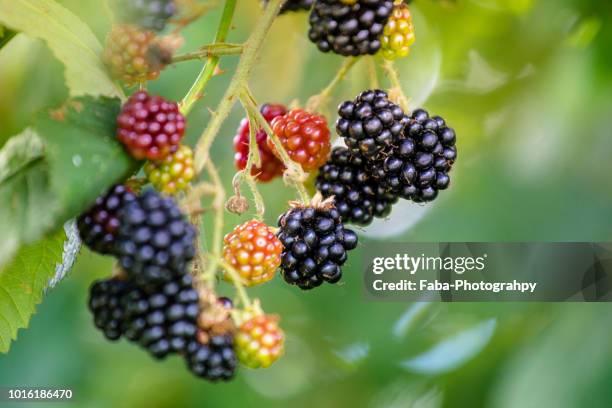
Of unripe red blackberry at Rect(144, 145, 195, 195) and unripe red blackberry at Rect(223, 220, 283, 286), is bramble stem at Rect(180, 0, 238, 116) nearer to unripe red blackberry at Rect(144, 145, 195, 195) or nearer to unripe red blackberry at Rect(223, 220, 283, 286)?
unripe red blackberry at Rect(144, 145, 195, 195)

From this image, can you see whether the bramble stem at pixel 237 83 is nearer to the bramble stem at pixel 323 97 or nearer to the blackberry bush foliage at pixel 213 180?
the blackberry bush foliage at pixel 213 180

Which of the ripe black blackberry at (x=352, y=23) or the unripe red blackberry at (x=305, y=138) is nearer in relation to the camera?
the ripe black blackberry at (x=352, y=23)

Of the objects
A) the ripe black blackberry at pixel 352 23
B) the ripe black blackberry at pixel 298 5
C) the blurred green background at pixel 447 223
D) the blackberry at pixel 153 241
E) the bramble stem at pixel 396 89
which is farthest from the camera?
the blurred green background at pixel 447 223

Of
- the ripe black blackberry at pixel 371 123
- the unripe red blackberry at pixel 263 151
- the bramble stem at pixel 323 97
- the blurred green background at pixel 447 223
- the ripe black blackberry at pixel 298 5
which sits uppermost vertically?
the ripe black blackberry at pixel 298 5

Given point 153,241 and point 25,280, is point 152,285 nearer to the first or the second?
point 153,241

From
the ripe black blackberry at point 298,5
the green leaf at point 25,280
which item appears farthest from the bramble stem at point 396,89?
the green leaf at point 25,280

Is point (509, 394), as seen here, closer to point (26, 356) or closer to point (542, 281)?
point (542, 281)

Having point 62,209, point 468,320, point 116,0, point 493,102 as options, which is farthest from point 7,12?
point 468,320

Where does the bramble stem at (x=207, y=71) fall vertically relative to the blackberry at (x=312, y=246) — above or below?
above

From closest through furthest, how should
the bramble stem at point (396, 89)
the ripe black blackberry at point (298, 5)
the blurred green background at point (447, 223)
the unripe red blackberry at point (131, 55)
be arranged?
the unripe red blackberry at point (131, 55) → the bramble stem at point (396, 89) → the ripe black blackberry at point (298, 5) → the blurred green background at point (447, 223)
